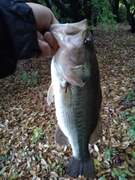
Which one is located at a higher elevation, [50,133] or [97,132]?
[97,132]

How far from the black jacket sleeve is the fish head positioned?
0.67 ft

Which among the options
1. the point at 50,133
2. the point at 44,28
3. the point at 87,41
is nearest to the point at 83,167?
the point at 87,41

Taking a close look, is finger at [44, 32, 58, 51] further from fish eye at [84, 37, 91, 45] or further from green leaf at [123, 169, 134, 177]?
green leaf at [123, 169, 134, 177]

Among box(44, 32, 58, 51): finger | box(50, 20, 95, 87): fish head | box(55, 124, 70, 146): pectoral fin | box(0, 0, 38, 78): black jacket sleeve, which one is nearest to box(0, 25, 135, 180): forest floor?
box(55, 124, 70, 146): pectoral fin

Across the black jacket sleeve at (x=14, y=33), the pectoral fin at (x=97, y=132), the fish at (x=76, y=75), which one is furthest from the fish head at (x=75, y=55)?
the pectoral fin at (x=97, y=132)

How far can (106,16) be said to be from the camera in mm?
7445

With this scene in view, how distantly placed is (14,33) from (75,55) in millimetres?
503

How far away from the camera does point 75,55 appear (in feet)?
5.45

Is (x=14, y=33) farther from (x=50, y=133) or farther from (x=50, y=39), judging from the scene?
(x=50, y=133)

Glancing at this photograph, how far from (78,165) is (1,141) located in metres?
3.06

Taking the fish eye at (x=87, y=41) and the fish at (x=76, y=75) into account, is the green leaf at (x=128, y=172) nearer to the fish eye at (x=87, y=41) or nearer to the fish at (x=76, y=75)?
the fish at (x=76, y=75)

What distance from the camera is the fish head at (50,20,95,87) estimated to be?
1.63m

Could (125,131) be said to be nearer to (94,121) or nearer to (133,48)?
(94,121)

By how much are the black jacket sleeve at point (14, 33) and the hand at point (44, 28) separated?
0.30 ft
